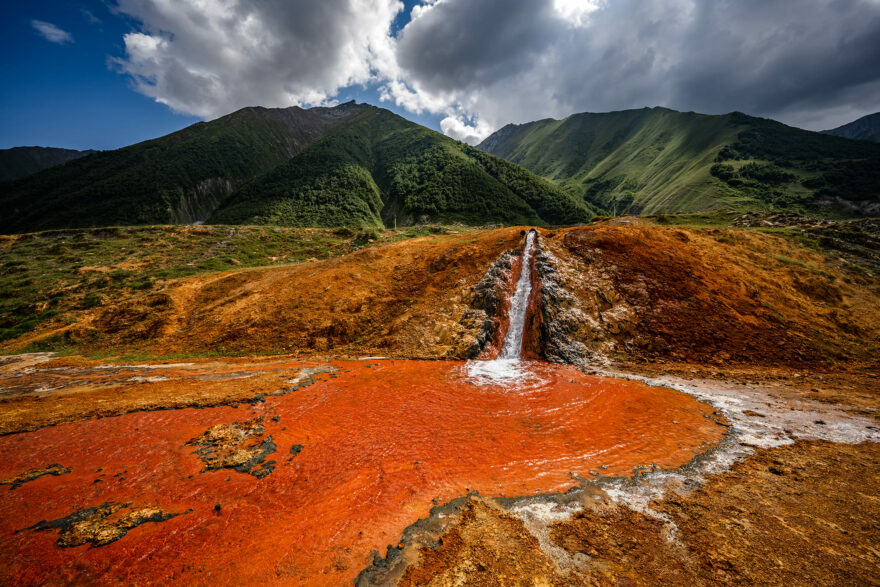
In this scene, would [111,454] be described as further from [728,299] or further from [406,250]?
[728,299]

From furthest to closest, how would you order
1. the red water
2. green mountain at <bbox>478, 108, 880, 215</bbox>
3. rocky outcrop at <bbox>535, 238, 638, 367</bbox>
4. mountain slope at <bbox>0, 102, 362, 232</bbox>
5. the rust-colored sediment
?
mountain slope at <bbox>0, 102, 362, 232</bbox> < green mountain at <bbox>478, 108, 880, 215</bbox> < rocky outcrop at <bbox>535, 238, 638, 367</bbox> < the red water < the rust-colored sediment

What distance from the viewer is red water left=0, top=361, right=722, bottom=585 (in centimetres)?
552

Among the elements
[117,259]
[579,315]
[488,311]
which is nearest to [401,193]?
[117,259]

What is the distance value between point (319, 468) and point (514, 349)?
12.9m

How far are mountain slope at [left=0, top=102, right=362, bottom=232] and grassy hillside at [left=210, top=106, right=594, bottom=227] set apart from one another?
47.7ft

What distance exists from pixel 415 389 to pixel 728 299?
19025 millimetres

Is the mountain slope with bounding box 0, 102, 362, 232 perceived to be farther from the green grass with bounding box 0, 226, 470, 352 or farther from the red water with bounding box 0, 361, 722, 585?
the red water with bounding box 0, 361, 722, 585

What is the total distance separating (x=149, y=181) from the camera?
98.2m

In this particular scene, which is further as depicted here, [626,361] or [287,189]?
[287,189]

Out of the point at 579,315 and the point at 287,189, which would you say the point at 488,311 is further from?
the point at 287,189

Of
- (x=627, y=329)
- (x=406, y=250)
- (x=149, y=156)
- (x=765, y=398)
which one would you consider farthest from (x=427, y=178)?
(x=149, y=156)

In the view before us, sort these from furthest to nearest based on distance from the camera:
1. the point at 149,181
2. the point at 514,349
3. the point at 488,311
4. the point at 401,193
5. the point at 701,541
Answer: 1. the point at 401,193
2. the point at 149,181
3. the point at 488,311
4. the point at 514,349
5. the point at 701,541

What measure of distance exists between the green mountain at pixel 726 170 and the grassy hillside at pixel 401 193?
37510 mm

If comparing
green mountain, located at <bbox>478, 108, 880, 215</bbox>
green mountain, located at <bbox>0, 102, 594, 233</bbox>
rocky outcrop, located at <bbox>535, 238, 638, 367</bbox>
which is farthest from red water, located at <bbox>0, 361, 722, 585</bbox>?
green mountain, located at <bbox>478, 108, 880, 215</bbox>
